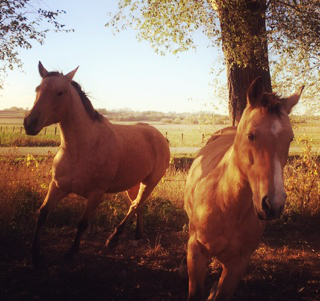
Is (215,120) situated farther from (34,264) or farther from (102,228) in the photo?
(34,264)

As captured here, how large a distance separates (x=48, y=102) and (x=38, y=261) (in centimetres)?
207

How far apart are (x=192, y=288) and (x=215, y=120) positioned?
652 centimetres

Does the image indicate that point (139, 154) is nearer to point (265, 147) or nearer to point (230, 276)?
point (230, 276)

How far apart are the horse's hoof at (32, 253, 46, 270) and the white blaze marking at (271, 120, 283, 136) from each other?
3511mm

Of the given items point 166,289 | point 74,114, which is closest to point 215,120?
point 74,114

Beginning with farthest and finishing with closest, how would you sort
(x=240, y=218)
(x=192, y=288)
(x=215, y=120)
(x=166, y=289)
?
1. (x=215, y=120)
2. (x=166, y=289)
3. (x=192, y=288)
4. (x=240, y=218)

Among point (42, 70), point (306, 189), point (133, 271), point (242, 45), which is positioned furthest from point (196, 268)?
point (242, 45)

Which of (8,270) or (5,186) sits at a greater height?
(5,186)

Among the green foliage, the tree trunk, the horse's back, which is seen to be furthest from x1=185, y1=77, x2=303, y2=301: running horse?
the green foliage

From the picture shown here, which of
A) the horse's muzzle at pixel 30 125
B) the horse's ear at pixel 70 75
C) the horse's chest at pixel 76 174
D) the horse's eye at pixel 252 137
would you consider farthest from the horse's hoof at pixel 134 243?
the horse's eye at pixel 252 137

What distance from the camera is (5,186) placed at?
625 cm

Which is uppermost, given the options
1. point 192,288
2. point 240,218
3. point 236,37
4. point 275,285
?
point 236,37

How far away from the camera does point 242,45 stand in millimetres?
6781

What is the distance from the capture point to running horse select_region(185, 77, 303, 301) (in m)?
2.09
